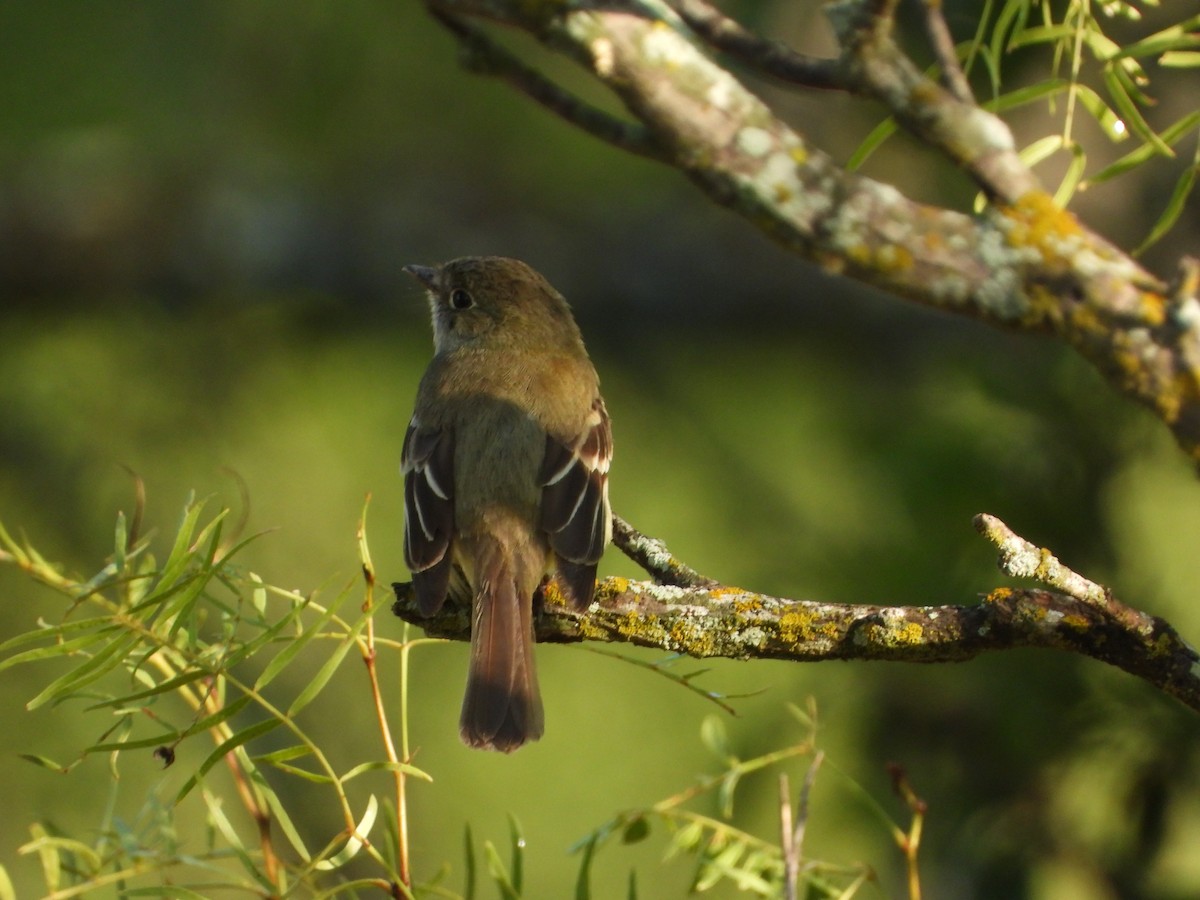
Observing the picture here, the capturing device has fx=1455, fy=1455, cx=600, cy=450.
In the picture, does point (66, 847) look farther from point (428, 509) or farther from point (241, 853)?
point (428, 509)

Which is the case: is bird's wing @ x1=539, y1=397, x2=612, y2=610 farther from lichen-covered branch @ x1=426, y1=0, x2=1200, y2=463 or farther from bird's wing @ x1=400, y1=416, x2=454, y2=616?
lichen-covered branch @ x1=426, y1=0, x2=1200, y2=463

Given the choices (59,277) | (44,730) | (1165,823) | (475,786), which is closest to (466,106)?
(59,277)

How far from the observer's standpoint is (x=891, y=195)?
2361 mm

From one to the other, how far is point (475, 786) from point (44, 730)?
1.98 m

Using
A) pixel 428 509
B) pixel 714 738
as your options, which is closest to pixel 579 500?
pixel 428 509

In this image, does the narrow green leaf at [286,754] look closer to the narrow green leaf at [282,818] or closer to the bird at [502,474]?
the narrow green leaf at [282,818]

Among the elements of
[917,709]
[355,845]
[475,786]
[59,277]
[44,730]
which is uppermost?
[355,845]

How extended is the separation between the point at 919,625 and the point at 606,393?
4.87 m

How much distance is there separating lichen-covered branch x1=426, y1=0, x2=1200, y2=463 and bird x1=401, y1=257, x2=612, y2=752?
946 mm

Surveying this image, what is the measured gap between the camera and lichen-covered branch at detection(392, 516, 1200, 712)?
2.13 meters

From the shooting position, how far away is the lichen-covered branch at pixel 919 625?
2.13 meters

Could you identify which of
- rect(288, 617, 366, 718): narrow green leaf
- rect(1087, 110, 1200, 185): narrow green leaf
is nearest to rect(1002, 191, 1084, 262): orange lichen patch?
rect(1087, 110, 1200, 185): narrow green leaf

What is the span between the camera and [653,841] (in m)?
5.93

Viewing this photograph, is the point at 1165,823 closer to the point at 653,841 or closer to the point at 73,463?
the point at 653,841
